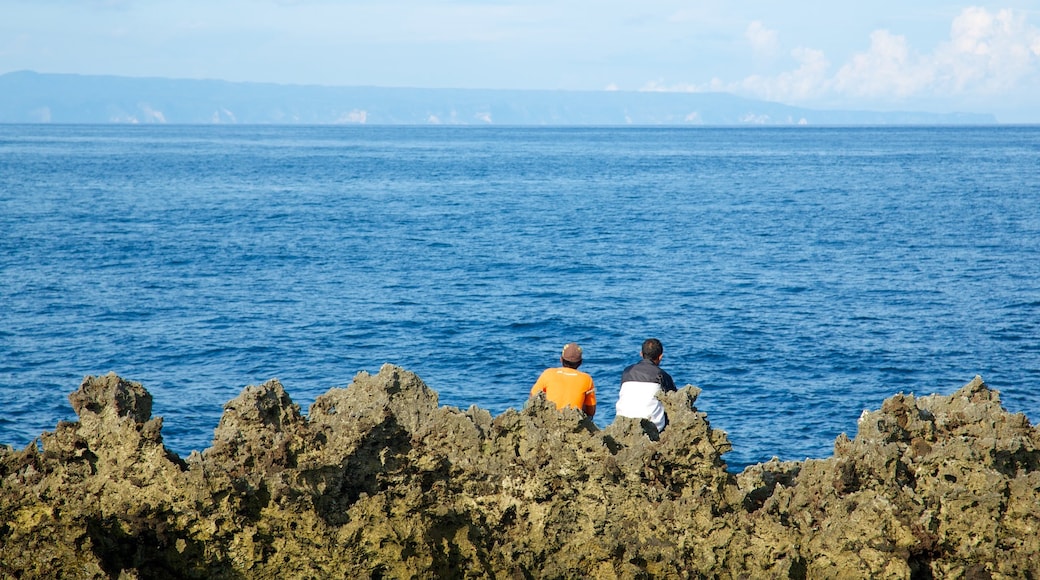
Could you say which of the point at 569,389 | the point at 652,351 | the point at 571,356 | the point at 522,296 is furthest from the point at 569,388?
the point at 522,296

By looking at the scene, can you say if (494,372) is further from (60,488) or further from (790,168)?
(790,168)

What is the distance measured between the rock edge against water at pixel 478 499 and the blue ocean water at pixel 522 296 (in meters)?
11.0

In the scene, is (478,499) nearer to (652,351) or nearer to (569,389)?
(569,389)

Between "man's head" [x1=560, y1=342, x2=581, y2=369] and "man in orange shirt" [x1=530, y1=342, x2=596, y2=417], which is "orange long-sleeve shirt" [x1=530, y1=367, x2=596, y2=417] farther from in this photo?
"man's head" [x1=560, y1=342, x2=581, y2=369]

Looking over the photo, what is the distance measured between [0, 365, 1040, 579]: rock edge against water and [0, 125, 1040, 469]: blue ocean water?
11.0 metres

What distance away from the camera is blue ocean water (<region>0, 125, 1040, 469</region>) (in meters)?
24.8

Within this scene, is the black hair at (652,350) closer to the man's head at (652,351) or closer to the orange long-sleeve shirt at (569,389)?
the man's head at (652,351)

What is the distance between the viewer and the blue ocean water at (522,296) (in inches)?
977

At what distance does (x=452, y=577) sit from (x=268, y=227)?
179 feet

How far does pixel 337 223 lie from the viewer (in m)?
63.7

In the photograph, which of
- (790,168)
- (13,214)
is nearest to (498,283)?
(13,214)

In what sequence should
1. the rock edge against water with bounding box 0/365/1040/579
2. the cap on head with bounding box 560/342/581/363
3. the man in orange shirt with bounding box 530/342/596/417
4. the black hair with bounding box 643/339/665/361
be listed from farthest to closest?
the black hair with bounding box 643/339/665/361 < the cap on head with bounding box 560/342/581/363 < the man in orange shirt with bounding box 530/342/596/417 < the rock edge against water with bounding box 0/365/1040/579

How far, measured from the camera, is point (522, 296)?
3766 cm

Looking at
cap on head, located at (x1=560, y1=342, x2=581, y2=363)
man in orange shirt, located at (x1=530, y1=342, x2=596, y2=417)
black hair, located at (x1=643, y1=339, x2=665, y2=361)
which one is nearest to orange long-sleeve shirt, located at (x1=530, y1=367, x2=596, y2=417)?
man in orange shirt, located at (x1=530, y1=342, x2=596, y2=417)
